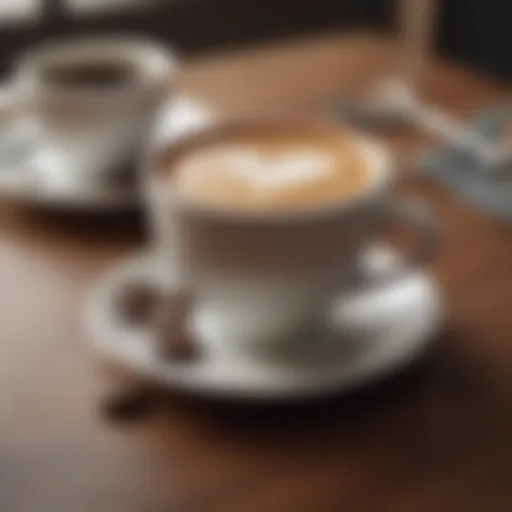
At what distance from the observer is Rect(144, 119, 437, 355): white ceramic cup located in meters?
0.63

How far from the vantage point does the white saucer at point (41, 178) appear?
83 centimetres

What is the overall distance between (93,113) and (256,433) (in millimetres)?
288

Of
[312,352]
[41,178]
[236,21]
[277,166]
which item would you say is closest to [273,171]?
[277,166]

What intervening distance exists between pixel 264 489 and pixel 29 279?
244 mm

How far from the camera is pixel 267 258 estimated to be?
64 centimetres

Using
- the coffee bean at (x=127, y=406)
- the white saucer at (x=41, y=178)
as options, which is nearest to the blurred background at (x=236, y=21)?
the white saucer at (x=41, y=178)

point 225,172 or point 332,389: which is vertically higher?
point 225,172

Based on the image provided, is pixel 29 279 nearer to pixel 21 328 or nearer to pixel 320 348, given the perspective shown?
pixel 21 328

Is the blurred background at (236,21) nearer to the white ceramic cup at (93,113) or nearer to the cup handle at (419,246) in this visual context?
the white ceramic cup at (93,113)

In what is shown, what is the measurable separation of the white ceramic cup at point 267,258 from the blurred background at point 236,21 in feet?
3.46

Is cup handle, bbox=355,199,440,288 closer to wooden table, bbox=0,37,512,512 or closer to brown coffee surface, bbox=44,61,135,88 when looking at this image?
wooden table, bbox=0,37,512,512

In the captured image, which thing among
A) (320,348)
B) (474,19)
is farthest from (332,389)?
(474,19)

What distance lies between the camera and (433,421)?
2.08ft

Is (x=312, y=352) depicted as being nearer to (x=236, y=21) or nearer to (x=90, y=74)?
(x=90, y=74)
